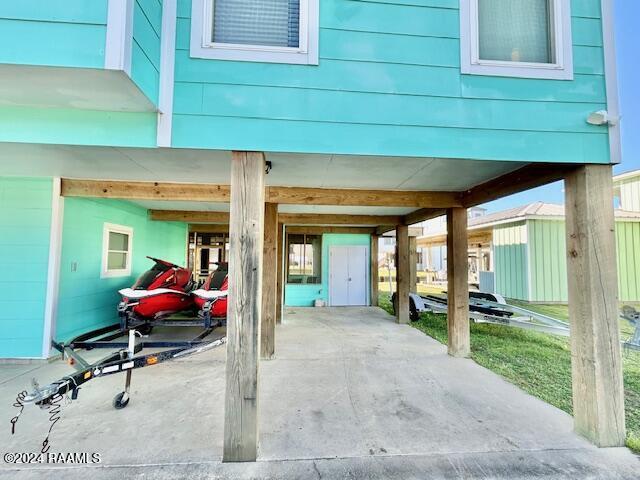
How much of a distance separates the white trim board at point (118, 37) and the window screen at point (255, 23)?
0.73m

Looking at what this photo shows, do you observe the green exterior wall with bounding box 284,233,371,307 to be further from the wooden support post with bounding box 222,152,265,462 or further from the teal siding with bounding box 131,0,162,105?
the teal siding with bounding box 131,0,162,105

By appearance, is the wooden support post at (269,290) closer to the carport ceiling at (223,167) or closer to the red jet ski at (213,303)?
the red jet ski at (213,303)

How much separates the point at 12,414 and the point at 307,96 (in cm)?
412

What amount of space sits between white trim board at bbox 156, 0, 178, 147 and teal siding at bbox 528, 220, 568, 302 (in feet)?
38.2

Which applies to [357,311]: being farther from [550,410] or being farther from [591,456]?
[591,456]

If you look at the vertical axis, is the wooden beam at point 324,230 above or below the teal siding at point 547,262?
above

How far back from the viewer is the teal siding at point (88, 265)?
15.1 ft

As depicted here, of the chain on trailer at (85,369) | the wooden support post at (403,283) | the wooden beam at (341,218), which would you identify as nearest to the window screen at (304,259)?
the wooden beam at (341,218)

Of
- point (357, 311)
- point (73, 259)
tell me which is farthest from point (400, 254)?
point (73, 259)

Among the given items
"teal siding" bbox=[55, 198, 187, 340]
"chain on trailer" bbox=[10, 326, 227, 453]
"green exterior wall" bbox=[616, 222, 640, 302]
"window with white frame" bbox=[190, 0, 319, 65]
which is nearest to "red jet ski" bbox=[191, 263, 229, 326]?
"chain on trailer" bbox=[10, 326, 227, 453]

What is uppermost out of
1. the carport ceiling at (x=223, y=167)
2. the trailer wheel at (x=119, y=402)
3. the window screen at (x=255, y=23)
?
the window screen at (x=255, y=23)

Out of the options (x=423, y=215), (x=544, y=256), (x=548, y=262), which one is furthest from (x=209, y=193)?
(x=548, y=262)

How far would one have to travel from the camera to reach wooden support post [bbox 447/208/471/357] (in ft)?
15.6

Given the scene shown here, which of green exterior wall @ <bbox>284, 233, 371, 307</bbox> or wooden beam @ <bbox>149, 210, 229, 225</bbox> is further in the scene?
green exterior wall @ <bbox>284, 233, 371, 307</bbox>
